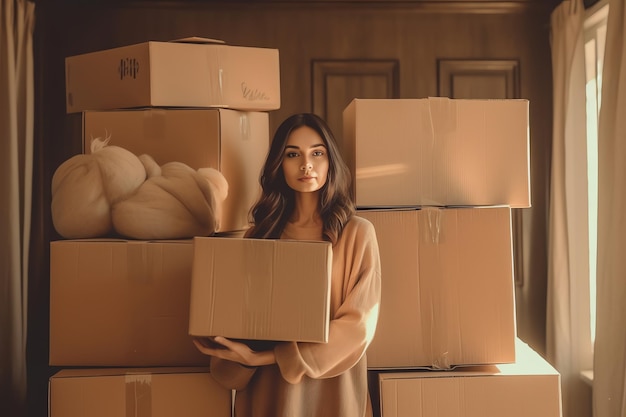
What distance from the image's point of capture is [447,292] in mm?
1708

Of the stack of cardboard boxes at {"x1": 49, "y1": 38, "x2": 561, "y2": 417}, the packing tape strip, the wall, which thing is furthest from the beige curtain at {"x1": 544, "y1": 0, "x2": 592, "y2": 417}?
the packing tape strip

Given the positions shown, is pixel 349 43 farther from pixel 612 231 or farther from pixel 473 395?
pixel 473 395

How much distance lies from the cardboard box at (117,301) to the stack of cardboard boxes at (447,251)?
1.67 feet

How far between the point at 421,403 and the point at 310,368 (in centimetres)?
35

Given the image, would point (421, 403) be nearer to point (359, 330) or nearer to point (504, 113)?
point (359, 330)

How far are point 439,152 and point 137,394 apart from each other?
97cm

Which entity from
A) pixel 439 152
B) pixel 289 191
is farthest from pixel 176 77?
pixel 439 152

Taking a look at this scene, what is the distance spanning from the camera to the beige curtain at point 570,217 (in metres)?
2.62

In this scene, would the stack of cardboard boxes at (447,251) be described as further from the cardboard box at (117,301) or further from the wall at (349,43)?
the wall at (349,43)

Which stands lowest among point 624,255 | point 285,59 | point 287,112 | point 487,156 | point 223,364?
point 223,364

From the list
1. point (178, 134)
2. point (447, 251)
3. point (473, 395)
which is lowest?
point (473, 395)

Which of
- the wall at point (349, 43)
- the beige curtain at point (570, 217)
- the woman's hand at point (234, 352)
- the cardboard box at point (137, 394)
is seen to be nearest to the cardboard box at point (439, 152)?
the woman's hand at point (234, 352)

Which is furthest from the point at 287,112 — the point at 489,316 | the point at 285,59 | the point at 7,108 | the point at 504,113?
the point at 489,316

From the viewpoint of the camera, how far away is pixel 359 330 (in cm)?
154
